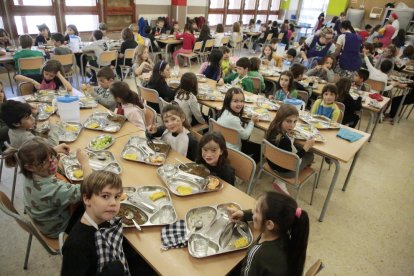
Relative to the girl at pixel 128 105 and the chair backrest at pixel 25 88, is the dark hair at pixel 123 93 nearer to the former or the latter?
the girl at pixel 128 105

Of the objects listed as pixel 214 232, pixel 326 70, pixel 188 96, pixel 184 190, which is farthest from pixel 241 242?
pixel 326 70

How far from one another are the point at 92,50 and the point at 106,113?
3664mm

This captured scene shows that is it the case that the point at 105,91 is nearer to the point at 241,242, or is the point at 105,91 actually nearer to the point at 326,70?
the point at 241,242

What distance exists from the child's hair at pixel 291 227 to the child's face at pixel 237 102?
1.82 m

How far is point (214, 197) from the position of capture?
6.28 ft

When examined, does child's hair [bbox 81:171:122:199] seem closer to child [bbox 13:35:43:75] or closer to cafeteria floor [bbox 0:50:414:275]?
cafeteria floor [bbox 0:50:414:275]

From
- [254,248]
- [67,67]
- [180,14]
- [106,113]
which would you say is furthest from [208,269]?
[180,14]

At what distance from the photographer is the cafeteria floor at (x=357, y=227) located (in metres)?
2.44

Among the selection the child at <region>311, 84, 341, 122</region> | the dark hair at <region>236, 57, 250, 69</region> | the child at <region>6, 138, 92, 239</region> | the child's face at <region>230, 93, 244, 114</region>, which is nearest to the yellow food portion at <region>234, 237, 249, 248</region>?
the child at <region>6, 138, 92, 239</region>

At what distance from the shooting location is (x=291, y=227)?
1418mm

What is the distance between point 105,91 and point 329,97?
3014mm

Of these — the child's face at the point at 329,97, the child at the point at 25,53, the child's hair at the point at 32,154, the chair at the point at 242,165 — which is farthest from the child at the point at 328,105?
the child at the point at 25,53

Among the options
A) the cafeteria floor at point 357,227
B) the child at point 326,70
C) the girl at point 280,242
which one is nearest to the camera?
the girl at point 280,242

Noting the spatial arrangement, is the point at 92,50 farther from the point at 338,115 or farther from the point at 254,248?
the point at 254,248
